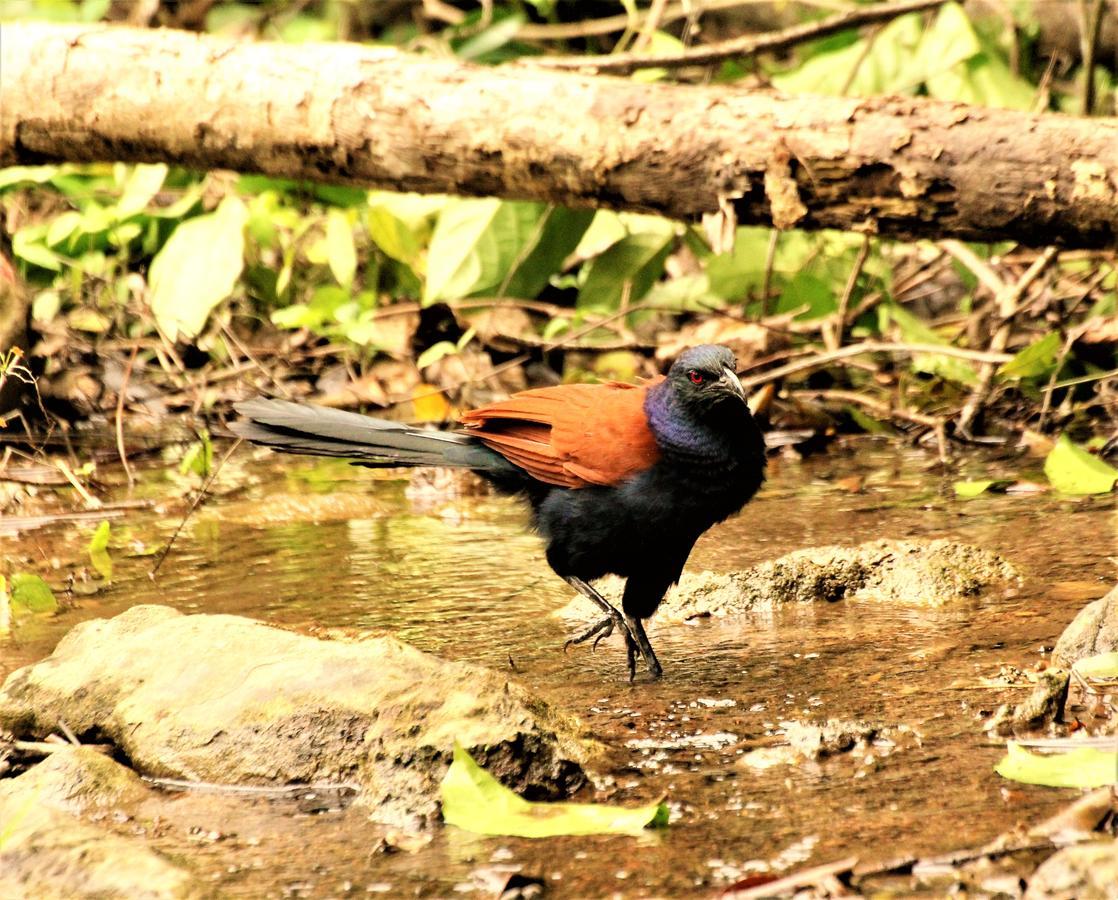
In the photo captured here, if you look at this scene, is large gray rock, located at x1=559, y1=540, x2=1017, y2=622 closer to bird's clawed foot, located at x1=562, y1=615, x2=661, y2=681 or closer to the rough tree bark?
bird's clawed foot, located at x1=562, y1=615, x2=661, y2=681

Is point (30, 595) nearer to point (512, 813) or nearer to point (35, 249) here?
point (512, 813)

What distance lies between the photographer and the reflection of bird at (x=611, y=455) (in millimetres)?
3215

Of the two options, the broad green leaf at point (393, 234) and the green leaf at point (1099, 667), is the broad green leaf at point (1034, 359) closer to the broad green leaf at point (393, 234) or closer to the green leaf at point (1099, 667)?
the green leaf at point (1099, 667)

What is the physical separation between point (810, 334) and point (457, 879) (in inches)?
163

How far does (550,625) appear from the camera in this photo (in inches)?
141

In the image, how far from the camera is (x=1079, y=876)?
1.76 meters

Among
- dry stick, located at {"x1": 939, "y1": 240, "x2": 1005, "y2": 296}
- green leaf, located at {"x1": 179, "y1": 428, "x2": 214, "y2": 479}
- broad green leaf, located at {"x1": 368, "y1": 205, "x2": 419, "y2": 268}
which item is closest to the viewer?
green leaf, located at {"x1": 179, "y1": 428, "x2": 214, "y2": 479}

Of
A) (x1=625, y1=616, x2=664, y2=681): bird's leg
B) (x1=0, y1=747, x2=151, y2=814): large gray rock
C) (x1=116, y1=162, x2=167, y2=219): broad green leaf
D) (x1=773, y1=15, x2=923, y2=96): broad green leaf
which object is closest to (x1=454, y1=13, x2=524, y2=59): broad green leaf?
(x1=773, y1=15, x2=923, y2=96): broad green leaf

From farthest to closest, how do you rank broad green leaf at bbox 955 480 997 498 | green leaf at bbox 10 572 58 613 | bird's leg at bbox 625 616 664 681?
broad green leaf at bbox 955 480 997 498, green leaf at bbox 10 572 58 613, bird's leg at bbox 625 616 664 681

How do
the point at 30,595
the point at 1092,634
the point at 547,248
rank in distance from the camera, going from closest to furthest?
the point at 1092,634
the point at 30,595
the point at 547,248

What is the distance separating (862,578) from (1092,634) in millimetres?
833

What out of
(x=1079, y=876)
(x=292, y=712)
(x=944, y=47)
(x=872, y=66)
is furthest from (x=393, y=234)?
(x=1079, y=876)

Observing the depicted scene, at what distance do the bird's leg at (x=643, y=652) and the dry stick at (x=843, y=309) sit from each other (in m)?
2.19

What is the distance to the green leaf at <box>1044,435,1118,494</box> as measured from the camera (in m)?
4.00
